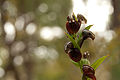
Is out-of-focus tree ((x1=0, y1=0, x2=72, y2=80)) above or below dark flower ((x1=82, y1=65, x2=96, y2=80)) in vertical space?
above

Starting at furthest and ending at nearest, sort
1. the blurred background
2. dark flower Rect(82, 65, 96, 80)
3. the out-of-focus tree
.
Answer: the out-of-focus tree
the blurred background
dark flower Rect(82, 65, 96, 80)

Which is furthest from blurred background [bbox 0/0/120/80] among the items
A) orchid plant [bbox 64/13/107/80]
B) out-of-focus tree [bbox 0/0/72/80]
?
orchid plant [bbox 64/13/107/80]

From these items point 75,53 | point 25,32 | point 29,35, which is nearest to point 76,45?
point 75,53

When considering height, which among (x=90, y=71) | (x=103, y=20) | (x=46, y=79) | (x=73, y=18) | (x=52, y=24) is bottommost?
(x=90, y=71)

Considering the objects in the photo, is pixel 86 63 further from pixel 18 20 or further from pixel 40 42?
pixel 40 42

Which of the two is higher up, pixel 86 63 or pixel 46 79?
pixel 46 79

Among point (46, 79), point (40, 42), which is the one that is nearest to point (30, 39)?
point (40, 42)

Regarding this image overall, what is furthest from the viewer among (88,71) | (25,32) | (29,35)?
(29,35)

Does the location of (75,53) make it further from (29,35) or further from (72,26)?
(29,35)

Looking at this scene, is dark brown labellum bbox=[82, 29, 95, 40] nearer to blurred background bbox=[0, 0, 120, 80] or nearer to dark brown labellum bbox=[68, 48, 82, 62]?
dark brown labellum bbox=[68, 48, 82, 62]

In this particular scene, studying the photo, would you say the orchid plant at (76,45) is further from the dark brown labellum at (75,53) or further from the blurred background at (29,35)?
the blurred background at (29,35)

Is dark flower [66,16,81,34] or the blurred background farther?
the blurred background
